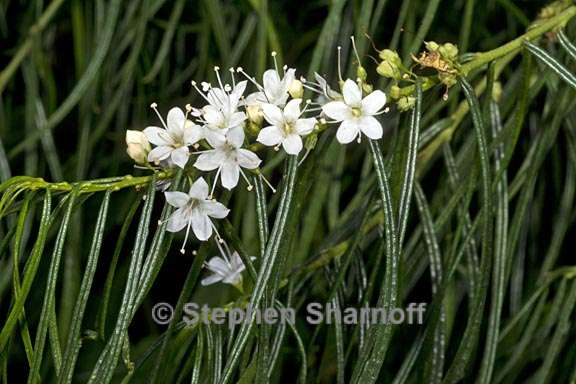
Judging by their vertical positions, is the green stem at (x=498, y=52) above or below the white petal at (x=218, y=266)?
above

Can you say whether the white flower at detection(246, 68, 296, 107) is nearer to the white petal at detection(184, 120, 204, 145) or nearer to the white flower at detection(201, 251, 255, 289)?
the white petal at detection(184, 120, 204, 145)

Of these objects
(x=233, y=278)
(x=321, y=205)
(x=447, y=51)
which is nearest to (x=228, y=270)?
(x=233, y=278)

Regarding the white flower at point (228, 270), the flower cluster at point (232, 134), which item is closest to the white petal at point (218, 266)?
the white flower at point (228, 270)

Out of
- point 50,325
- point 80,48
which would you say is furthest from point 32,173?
point 50,325

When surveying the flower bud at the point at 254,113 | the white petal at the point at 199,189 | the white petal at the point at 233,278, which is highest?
the flower bud at the point at 254,113

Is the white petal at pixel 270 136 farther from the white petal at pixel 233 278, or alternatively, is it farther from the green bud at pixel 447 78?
the white petal at pixel 233 278

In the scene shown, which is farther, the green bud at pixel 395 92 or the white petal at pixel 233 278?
the white petal at pixel 233 278

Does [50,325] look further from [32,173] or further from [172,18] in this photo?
[172,18]
